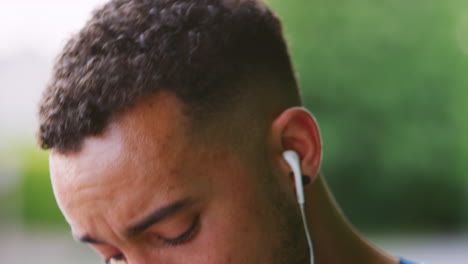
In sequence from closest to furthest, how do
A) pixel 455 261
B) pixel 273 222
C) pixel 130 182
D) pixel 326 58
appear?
pixel 130 182 → pixel 273 222 → pixel 455 261 → pixel 326 58

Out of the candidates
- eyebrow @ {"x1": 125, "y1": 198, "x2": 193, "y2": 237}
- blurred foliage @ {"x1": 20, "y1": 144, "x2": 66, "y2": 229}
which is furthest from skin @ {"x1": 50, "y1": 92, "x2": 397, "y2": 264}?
blurred foliage @ {"x1": 20, "y1": 144, "x2": 66, "y2": 229}

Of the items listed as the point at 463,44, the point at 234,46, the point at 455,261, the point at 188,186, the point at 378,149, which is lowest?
the point at 455,261

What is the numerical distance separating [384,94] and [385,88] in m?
0.10

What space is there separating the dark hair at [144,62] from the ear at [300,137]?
154 millimetres

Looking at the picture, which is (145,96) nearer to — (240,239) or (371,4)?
(240,239)

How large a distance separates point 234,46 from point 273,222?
0.50 m

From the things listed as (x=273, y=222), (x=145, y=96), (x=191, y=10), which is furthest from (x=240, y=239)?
(x=191, y=10)

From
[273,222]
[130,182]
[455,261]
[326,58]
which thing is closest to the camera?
[130,182]

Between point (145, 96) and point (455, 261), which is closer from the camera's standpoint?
point (145, 96)

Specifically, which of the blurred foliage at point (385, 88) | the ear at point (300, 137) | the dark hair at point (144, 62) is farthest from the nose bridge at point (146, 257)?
the blurred foliage at point (385, 88)

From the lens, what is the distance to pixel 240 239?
183 centimetres

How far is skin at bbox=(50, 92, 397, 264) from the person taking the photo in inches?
69.8

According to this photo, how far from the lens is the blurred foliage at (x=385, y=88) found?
381 inches

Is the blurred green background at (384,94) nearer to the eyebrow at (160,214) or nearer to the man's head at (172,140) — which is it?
the man's head at (172,140)
